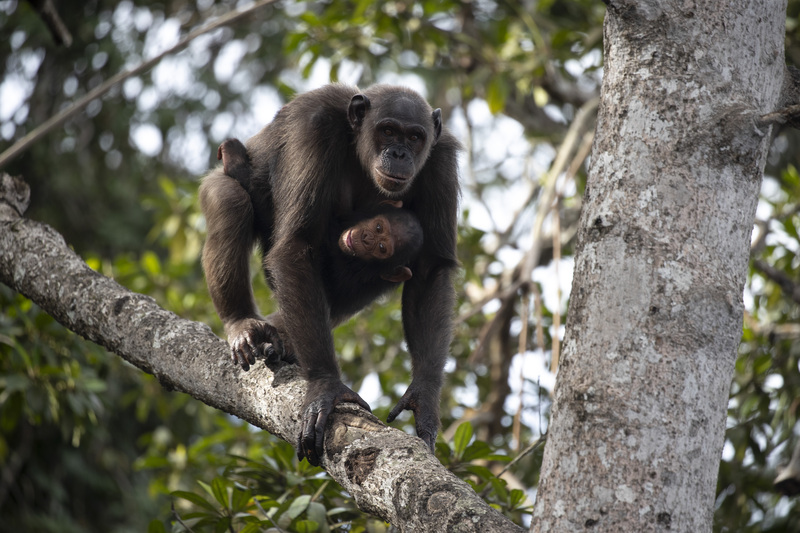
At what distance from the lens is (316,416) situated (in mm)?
2959

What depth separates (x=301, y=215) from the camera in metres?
3.98

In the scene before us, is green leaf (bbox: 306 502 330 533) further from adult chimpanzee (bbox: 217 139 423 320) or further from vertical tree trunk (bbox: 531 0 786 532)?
vertical tree trunk (bbox: 531 0 786 532)

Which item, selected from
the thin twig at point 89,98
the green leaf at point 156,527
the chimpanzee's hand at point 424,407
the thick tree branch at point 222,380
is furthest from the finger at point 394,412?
the thin twig at point 89,98

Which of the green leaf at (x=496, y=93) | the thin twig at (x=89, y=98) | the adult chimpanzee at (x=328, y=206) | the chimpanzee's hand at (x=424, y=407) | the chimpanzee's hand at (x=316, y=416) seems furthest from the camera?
the green leaf at (x=496, y=93)

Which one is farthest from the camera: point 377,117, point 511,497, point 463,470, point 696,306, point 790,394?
point 790,394

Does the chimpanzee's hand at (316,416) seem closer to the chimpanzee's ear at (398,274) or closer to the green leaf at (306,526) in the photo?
the green leaf at (306,526)

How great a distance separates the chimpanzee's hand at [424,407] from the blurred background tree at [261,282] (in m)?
0.27

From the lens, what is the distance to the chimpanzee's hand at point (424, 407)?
3551 mm

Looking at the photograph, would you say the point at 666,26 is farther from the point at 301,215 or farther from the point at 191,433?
the point at 191,433

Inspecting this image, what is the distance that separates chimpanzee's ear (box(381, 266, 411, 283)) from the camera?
4.27 m

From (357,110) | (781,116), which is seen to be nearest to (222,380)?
(357,110)

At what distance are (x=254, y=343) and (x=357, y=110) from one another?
1.58 meters

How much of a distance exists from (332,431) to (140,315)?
4.46ft

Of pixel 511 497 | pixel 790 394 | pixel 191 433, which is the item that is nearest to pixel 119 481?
pixel 191 433
